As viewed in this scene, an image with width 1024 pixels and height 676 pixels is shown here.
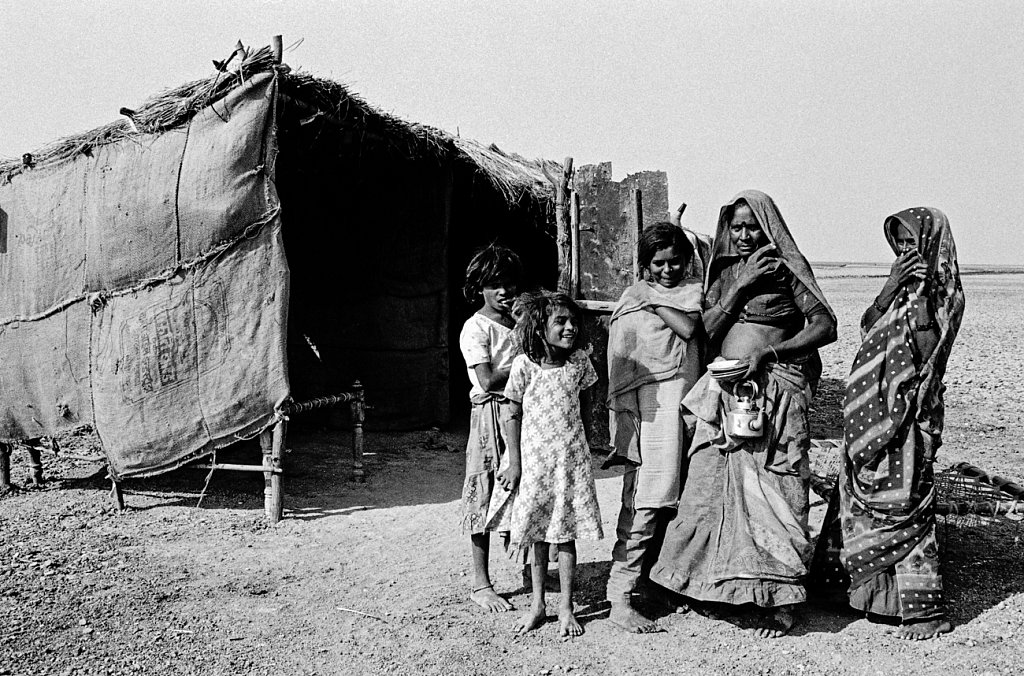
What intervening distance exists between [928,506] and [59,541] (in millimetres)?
4846

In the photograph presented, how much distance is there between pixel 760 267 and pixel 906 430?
93 centimetres

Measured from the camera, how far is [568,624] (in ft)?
11.9

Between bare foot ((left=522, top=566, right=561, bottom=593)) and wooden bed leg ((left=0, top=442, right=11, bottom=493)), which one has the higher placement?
wooden bed leg ((left=0, top=442, right=11, bottom=493))

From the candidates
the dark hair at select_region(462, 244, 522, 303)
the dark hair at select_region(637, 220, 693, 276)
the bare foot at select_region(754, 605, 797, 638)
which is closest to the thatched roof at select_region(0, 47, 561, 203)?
the dark hair at select_region(462, 244, 522, 303)

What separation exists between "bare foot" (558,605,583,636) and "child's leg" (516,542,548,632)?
91mm

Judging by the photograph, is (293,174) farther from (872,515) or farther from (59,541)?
(872,515)

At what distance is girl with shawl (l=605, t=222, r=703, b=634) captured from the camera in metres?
3.71

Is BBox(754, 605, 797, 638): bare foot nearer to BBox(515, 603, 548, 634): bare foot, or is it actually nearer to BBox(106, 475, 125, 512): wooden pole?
BBox(515, 603, 548, 634): bare foot

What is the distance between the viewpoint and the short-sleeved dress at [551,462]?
360 cm

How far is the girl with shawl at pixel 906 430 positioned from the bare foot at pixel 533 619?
132 centimetres

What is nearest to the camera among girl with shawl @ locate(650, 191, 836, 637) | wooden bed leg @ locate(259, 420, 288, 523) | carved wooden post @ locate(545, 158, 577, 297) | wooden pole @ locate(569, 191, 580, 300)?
girl with shawl @ locate(650, 191, 836, 637)

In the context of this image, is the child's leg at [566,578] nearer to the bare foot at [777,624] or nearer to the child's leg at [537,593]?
the child's leg at [537,593]

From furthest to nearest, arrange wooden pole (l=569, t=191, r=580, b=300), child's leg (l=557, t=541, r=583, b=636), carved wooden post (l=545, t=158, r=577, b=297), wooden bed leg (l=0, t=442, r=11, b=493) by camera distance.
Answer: carved wooden post (l=545, t=158, r=577, b=297) < wooden pole (l=569, t=191, r=580, b=300) < wooden bed leg (l=0, t=442, r=11, b=493) < child's leg (l=557, t=541, r=583, b=636)

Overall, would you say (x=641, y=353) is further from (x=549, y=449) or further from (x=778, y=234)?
(x=778, y=234)
